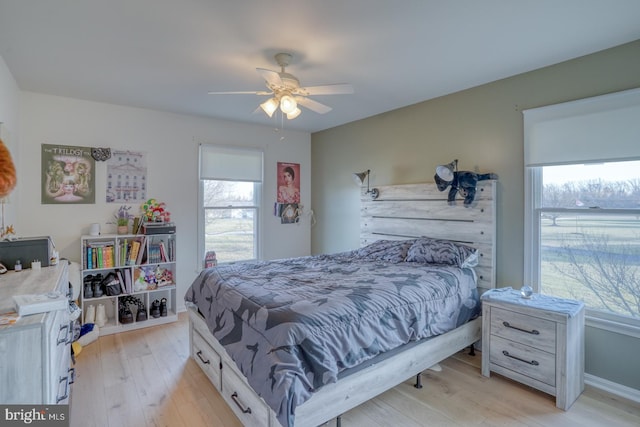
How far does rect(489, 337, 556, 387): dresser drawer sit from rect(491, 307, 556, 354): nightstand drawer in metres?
0.04

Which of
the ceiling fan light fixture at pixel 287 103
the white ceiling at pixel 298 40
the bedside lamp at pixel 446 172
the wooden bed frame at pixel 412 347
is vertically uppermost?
the white ceiling at pixel 298 40

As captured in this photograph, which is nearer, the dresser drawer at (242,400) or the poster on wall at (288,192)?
the dresser drawer at (242,400)

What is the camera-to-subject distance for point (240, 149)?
4.55 meters

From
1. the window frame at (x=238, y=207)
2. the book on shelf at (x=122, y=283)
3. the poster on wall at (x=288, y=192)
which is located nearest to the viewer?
the book on shelf at (x=122, y=283)

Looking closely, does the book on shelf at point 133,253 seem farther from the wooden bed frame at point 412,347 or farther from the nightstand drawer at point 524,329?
the nightstand drawer at point 524,329

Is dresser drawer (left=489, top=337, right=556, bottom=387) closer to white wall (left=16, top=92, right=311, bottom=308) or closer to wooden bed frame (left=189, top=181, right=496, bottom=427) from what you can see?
wooden bed frame (left=189, top=181, right=496, bottom=427)

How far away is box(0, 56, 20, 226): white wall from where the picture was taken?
8.40ft

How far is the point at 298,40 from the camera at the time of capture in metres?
2.28

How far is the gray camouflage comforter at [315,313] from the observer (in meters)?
1.64

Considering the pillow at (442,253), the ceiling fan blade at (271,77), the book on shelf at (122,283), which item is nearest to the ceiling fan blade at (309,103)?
the ceiling fan blade at (271,77)

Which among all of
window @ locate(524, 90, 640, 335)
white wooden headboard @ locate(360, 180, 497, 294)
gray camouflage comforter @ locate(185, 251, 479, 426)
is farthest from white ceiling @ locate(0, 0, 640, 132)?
gray camouflage comforter @ locate(185, 251, 479, 426)

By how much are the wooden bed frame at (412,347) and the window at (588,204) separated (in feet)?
1.26

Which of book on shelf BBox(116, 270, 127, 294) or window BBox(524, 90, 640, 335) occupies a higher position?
window BBox(524, 90, 640, 335)

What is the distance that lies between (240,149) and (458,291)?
10.9 feet
